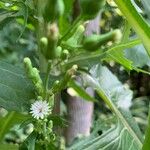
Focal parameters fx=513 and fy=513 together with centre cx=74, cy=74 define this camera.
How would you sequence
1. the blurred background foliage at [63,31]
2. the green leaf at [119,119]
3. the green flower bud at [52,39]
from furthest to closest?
the green leaf at [119,119]
the blurred background foliage at [63,31]
the green flower bud at [52,39]

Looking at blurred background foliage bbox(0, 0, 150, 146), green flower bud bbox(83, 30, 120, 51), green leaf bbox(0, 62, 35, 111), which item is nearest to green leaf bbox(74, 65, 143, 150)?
→ blurred background foliage bbox(0, 0, 150, 146)

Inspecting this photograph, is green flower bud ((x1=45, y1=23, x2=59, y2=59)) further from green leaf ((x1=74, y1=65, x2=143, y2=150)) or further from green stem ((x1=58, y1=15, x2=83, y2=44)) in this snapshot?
green leaf ((x1=74, y1=65, x2=143, y2=150))

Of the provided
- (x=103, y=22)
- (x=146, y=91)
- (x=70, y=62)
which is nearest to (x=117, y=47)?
(x=70, y=62)

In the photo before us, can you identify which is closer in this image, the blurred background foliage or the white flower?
the white flower

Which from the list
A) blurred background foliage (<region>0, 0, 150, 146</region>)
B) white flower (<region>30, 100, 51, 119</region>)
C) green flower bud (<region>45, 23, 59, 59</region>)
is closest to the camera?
green flower bud (<region>45, 23, 59, 59</region>)

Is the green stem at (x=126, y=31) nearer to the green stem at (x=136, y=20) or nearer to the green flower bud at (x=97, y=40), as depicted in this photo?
the green stem at (x=136, y=20)

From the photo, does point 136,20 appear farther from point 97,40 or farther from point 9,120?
point 9,120

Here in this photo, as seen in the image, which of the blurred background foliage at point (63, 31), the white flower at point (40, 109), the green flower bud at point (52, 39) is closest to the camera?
the green flower bud at point (52, 39)

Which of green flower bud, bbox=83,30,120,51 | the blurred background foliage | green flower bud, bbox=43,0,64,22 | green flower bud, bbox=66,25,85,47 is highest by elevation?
green flower bud, bbox=43,0,64,22

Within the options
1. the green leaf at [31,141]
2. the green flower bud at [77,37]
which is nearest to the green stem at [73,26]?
the green flower bud at [77,37]
